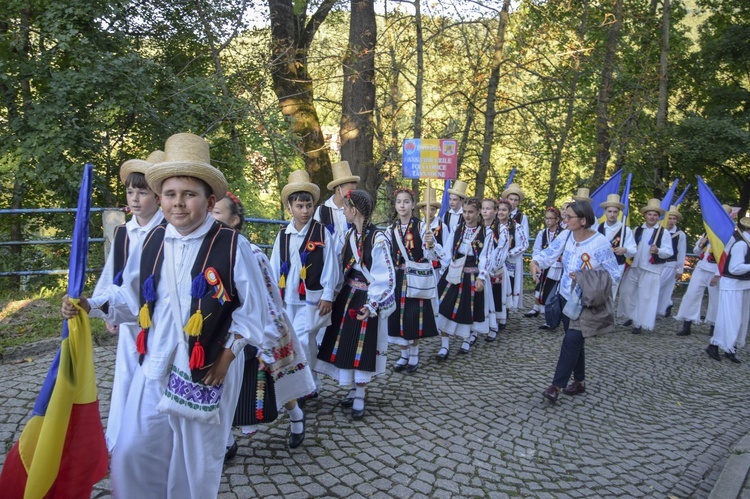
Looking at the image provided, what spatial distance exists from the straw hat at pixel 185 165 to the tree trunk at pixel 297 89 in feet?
29.7

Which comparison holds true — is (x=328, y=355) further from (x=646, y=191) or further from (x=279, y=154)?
(x=646, y=191)

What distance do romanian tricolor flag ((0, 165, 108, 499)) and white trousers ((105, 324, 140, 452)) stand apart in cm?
64

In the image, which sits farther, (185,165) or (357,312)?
(357,312)

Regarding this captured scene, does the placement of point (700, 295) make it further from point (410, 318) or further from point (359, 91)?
point (359, 91)

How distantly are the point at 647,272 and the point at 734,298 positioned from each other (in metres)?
1.80

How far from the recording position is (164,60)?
11.4m

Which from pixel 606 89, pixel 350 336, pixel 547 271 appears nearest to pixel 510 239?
pixel 547 271

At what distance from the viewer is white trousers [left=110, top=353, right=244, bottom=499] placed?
2.62 meters

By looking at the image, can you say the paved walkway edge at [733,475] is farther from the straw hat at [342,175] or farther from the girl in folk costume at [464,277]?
the straw hat at [342,175]

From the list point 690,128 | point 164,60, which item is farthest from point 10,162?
point 690,128

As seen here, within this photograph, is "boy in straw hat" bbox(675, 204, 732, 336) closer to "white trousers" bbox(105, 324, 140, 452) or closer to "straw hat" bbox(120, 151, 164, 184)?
"straw hat" bbox(120, 151, 164, 184)

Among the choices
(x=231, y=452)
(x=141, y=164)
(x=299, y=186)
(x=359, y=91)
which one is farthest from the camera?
(x=359, y=91)

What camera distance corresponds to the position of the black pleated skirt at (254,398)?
148 inches

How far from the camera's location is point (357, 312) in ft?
16.4
